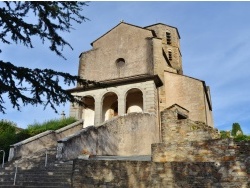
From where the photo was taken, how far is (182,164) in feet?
27.8

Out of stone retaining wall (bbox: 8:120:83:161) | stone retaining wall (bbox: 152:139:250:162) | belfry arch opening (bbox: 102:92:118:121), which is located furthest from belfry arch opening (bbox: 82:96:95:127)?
stone retaining wall (bbox: 152:139:250:162)

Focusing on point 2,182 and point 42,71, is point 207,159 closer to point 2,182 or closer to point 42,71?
point 42,71

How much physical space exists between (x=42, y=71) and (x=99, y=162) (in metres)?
3.57

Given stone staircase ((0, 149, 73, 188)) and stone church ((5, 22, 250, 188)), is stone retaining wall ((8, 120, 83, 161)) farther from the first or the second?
stone staircase ((0, 149, 73, 188))

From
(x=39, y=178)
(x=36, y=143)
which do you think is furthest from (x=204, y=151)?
(x=36, y=143)

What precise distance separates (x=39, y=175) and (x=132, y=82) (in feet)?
37.0

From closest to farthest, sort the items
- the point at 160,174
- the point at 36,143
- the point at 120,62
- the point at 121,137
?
the point at 160,174, the point at 36,143, the point at 121,137, the point at 120,62

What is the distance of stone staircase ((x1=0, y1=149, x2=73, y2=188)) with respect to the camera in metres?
9.10

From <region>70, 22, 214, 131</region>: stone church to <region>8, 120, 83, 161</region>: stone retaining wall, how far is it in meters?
3.98

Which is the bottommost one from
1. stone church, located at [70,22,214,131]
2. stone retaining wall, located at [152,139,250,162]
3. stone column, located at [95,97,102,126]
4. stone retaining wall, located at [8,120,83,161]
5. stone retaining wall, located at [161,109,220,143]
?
stone retaining wall, located at [152,139,250,162]

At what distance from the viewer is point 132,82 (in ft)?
64.5

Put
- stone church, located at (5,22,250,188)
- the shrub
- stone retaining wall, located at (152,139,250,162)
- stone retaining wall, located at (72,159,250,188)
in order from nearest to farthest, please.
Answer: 1. stone retaining wall, located at (72,159,250,188)
2. stone church, located at (5,22,250,188)
3. stone retaining wall, located at (152,139,250,162)
4. the shrub

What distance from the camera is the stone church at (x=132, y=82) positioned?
1959 cm

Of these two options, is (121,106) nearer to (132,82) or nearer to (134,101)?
(132,82)
